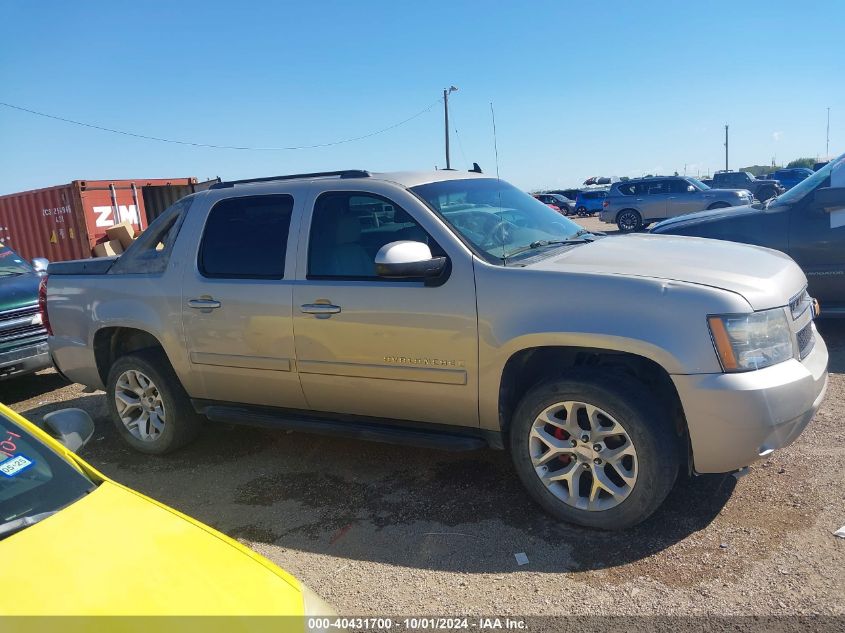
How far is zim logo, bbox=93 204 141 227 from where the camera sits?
49.5 feet

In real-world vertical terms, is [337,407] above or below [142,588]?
below

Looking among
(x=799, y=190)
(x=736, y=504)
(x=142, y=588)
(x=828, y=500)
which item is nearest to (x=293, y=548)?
(x=142, y=588)

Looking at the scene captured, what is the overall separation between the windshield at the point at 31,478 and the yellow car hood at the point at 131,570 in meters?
0.07

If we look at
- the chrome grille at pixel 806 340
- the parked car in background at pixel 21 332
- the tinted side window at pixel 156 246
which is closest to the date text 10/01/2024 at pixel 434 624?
the chrome grille at pixel 806 340

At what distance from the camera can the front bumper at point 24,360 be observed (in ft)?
21.5

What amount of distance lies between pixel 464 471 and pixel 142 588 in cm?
264

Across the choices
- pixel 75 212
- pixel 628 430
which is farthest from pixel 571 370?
pixel 75 212

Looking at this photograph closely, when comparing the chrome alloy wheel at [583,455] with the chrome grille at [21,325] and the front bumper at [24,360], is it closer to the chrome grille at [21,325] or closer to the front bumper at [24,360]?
the front bumper at [24,360]

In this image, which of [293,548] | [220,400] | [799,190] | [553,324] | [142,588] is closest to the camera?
[142,588]

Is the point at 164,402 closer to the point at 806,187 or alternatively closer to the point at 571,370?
the point at 571,370

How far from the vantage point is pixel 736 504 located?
3.52 m

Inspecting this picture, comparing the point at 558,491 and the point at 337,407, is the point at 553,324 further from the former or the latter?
the point at 337,407

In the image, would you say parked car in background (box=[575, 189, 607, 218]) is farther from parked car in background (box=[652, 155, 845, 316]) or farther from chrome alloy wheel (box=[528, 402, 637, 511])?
chrome alloy wheel (box=[528, 402, 637, 511])

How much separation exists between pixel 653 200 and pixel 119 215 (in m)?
16.2
